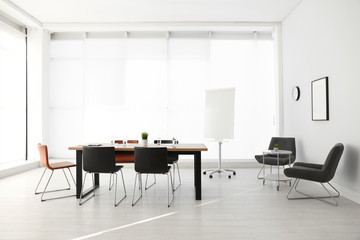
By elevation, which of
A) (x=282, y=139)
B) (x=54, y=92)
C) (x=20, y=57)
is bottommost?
(x=282, y=139)

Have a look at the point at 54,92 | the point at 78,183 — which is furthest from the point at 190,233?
the point at 54,92

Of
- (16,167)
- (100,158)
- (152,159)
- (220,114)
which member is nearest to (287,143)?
(220,114)

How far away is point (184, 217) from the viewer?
127 inches

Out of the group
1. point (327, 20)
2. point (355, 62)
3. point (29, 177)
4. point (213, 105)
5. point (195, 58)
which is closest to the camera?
point (355, 62)

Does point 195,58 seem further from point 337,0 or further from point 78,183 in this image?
point 78,183

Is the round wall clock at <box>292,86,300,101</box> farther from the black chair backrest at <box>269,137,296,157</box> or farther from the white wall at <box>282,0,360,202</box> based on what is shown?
the black chair backrest at <box>269,137,296,157</box>

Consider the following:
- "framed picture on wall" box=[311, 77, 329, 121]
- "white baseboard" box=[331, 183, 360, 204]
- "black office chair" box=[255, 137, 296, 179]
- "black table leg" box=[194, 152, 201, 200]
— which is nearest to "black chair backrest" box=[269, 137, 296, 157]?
"black office chair" box=[255, 137, 296, 179]

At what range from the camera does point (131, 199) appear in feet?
13.2

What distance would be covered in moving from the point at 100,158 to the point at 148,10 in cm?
399

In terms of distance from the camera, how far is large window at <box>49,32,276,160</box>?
707 cm

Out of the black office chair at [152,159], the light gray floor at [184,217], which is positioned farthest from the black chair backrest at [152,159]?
the light gray floor at [184,217]

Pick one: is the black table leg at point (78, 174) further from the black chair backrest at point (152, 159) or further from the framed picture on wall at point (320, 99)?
the framed picture on wall at point (320, 99)

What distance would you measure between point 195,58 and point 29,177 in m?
5.01

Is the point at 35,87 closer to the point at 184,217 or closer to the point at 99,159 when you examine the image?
the point at 99,159
